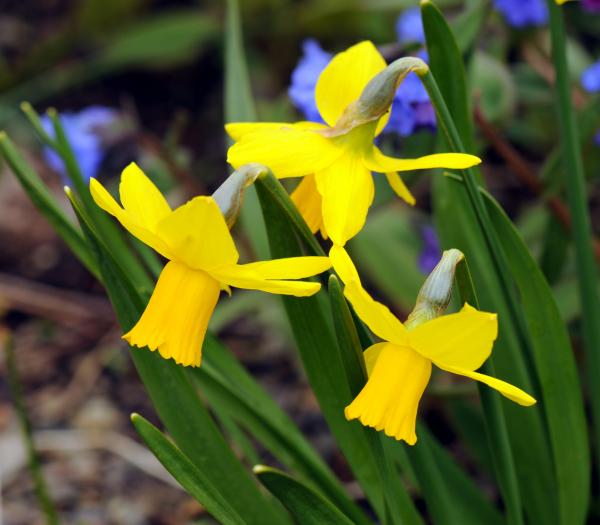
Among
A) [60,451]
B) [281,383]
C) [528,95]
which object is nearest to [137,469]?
[60,451]

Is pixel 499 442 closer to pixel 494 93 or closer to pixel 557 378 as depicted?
pixel 557 378

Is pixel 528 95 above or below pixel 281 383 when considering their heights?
above

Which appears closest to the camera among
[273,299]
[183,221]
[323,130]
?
[183,221]

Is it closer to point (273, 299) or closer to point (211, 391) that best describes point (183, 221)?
point (211, 391)

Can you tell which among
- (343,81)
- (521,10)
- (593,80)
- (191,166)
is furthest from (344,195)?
(191,166)

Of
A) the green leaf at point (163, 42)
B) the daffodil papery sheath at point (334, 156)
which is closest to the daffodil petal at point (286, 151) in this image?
the daffodil papery sheath at point (334, 156)

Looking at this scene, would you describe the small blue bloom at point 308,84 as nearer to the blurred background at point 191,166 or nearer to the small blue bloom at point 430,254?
the blurred background at point 191,166

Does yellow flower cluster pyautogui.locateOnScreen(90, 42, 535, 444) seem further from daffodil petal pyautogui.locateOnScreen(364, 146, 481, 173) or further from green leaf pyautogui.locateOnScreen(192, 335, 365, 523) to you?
green leaf pyautogui.locateOnScreen(192, 335, 365, 523)

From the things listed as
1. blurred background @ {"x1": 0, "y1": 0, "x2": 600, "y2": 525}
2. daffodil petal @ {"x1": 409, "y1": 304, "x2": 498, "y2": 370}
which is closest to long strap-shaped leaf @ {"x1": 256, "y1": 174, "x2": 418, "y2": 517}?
daffodil petal @ {"x1": 409, "y1": 304, "x2": 498, "y2": 370}
